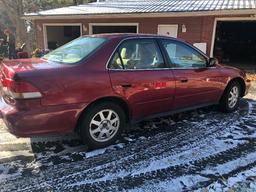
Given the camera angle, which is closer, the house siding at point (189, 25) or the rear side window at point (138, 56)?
the rear side window at point (138, 56)

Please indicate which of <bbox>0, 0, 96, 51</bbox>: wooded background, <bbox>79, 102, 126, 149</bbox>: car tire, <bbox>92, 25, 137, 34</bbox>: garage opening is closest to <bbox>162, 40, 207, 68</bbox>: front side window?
<bbox>79, 102, 126, 149</bbox>: car tire

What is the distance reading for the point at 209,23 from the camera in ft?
43.1

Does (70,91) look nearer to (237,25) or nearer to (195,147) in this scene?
(195,147)

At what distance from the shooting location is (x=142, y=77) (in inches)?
168

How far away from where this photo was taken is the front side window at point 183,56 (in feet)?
15.6

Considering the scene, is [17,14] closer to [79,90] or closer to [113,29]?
[113,29]

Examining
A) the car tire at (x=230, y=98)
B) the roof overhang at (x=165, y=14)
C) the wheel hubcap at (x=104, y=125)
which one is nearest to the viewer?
the wheel hubcap at (x=104, y=125)

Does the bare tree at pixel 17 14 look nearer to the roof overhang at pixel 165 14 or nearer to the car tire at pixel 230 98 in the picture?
the roof overhang at pixel 165 14

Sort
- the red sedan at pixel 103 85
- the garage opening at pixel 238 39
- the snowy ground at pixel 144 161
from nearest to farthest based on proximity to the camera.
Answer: the snowy ground at pixel 144 161 < the red sedan at pixel 103 85 < the garage opening at pixel 238 39

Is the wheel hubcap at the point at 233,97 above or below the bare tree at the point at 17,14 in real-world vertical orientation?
below

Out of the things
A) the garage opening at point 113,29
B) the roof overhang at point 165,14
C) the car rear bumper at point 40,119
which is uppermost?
the roof overhang at point 165,14

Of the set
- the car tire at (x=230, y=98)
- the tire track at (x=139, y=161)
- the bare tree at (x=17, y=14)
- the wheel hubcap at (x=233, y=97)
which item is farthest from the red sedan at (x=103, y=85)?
the bare tree at (x=17, y=14)

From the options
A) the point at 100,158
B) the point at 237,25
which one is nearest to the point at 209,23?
the point at 237,25

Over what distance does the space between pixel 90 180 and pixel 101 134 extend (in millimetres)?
901
